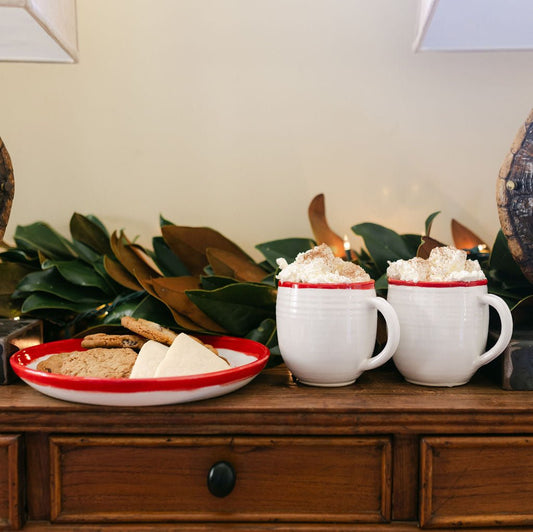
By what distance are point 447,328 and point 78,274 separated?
598mm

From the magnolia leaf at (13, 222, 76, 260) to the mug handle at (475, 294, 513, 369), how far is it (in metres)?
0.71

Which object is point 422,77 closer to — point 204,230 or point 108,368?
point 204,230

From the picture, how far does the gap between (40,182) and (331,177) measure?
570 mm

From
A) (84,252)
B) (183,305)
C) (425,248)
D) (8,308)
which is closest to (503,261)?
(425,248)

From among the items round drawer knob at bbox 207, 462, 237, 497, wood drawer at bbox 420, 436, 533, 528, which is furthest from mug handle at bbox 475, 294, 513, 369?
round drawer knob at bbox 207, 462, 237, 497

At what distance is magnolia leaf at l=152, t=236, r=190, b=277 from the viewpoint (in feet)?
2.95

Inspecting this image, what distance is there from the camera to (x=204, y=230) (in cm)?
88

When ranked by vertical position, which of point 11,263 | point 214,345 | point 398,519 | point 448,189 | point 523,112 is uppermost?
point 523,112

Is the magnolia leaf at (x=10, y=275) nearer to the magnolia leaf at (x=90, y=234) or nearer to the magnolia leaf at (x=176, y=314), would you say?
the magnolia leaf at (x=90, y=234)

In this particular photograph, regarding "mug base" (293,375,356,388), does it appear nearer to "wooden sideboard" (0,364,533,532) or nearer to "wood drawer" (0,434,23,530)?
"wooden sideboard" (0,364,533,532)

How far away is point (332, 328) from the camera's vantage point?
0.61 meters

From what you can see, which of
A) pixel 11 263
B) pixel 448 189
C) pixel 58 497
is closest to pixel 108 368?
pixel 58 497

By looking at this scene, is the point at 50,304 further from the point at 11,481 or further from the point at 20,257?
the point at 11,481

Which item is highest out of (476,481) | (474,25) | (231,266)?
(474,25)
